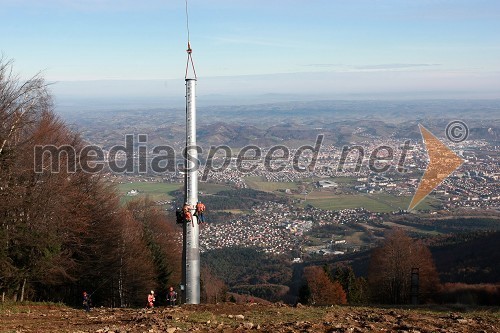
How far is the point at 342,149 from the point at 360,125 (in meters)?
37.9

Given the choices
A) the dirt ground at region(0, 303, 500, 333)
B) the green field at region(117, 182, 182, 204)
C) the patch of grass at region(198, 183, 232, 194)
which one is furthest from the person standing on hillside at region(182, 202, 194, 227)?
the patch of grass at region(198, 183, 232, 194)

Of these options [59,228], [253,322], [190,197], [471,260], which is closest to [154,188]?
[471,260]

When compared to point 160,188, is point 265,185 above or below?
below

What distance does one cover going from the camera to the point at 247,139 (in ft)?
372

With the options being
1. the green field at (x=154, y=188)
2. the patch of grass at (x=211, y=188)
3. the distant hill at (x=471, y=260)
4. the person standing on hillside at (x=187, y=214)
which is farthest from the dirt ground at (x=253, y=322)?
the patch of grass at (x=211, y=188)

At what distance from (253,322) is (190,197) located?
5.75 meters

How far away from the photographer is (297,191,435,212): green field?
71500mm

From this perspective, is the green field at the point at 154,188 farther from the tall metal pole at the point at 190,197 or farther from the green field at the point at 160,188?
the tall metal pole at the point at 190,197

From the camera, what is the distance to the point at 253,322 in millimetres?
11055

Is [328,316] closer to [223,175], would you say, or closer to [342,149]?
[223,175]

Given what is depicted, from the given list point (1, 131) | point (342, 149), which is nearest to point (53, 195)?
A: point (1, 131)

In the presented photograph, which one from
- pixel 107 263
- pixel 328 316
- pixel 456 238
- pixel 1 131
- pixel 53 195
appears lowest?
pixel 456 238

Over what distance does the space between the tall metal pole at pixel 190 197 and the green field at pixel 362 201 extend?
56.8 meters

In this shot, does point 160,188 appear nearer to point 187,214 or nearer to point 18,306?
point 18,306
